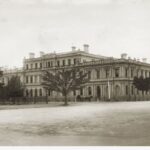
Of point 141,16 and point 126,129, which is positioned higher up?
point 141,16

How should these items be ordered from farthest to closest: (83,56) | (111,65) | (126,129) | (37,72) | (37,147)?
(37,72), (83,56), (111,65), (126,129), (37,147)

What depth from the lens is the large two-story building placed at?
41.5 metres

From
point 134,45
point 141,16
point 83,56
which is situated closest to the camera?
point 141,16

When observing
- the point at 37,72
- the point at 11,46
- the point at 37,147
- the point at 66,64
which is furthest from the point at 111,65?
the point at 37,147

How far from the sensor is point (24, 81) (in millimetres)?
62125

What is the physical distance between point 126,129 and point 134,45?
2.77 meters

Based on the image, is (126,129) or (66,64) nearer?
(126,129)

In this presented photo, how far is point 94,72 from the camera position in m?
50.2

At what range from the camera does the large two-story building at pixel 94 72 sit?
41.5m

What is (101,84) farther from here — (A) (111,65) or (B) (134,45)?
(B) (134,45)

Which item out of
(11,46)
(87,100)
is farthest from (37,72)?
(11,46)

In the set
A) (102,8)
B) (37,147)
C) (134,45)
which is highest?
(102,8)

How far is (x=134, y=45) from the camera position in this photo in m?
11.7

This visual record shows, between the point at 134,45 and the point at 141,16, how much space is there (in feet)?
3.60
